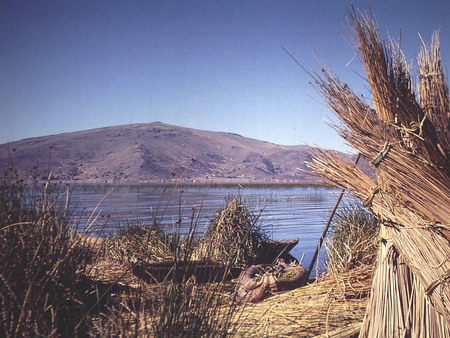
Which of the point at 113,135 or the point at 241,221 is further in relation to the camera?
the point at 113,135

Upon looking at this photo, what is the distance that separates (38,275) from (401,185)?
238 centimetres

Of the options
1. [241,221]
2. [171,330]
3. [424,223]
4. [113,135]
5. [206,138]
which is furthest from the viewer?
[206,138]

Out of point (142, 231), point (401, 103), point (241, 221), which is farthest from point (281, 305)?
point (142, 231)

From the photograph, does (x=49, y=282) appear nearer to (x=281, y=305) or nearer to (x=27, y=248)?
(x=27, y=248)

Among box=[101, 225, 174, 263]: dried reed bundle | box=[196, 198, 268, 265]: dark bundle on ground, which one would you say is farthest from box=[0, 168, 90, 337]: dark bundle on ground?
box=[196, 198, 268, 265]: dark bundle on ground

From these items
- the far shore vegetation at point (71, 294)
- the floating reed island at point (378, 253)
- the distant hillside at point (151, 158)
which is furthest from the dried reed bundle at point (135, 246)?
the distant hillside at point (151, 158)

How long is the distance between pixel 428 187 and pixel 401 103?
56 cm

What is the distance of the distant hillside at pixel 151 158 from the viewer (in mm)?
85562

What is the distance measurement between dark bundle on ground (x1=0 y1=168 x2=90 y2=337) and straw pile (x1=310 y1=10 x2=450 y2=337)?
1.94 meters

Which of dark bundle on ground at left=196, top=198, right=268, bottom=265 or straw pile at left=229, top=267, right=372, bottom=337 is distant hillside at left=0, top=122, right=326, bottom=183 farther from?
straw pile at left=229, top=267, right=372, bottom=337

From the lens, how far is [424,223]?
2.39m

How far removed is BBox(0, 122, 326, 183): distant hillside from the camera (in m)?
85.6

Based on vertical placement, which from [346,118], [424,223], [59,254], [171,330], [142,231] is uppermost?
[346,118]

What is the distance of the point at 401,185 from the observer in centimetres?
249
